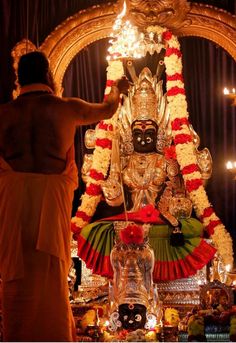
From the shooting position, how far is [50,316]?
2.95 m

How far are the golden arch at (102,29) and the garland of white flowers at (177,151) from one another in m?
0.29

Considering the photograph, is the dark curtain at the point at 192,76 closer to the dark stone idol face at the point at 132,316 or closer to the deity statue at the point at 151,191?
the deity statue at the point at 151,191

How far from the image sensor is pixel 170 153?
6789 mm

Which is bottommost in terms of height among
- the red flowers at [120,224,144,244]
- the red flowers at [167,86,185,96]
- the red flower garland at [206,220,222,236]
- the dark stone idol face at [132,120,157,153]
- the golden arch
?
the red flowers at [120,224,144,244]

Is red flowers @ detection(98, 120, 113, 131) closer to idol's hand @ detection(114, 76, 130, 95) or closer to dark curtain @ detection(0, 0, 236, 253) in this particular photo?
dark curtain @ detection(0, 0, 236, 253)

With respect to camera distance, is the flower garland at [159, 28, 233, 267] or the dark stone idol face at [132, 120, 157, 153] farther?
the dark stone idol face at [132, 120, 157, 153]

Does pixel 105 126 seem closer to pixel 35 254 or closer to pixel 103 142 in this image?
pixel 103 142

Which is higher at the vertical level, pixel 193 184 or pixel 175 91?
pixel 175 91

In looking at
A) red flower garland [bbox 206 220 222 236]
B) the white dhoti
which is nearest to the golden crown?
red flower garland [bbox 206 220 222 236]

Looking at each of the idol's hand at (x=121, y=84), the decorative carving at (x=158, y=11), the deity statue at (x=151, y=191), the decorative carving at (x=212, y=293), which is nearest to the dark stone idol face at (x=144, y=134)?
the deity statue at (x=151, y=191)

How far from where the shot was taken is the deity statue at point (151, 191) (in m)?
5.96

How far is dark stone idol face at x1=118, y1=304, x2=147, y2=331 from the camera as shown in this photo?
15.8ft

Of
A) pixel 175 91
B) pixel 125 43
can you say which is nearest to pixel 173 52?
pixel 175 91

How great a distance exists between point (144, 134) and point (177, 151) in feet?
1.74
